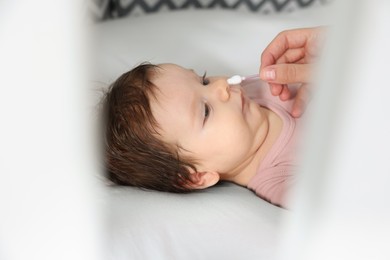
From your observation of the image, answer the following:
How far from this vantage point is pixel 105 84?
96 cm

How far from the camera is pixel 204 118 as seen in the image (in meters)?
0.80

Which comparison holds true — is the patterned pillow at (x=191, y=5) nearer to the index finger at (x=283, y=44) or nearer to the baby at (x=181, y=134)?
the index finger at (x=283, y=44)

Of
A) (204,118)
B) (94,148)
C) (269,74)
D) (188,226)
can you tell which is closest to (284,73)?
(269,74)

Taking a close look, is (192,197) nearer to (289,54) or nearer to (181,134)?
(181,134)

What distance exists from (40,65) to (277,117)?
0.65 meters

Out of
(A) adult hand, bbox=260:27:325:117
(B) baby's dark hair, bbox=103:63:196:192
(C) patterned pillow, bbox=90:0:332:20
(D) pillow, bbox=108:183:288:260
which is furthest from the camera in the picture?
(C) patterned pillow, bbox=90:0:332:20

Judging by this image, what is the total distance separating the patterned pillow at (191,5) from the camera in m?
1.32

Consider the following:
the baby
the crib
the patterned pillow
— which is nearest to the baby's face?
the baby

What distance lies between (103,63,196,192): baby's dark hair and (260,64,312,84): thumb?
0.15m

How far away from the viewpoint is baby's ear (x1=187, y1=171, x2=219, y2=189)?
0.81 meters

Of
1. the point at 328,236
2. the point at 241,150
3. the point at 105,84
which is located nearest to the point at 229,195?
the point at 241,150

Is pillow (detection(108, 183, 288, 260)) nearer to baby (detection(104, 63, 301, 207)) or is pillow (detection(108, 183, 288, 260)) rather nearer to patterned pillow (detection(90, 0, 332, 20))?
baby (detection(104, 63, 301, 207))

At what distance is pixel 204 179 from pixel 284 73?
→ 0.18 metres

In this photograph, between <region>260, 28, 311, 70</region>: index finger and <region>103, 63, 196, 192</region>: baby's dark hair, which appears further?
<region>260, 28, 311, 70</region>: index finger
